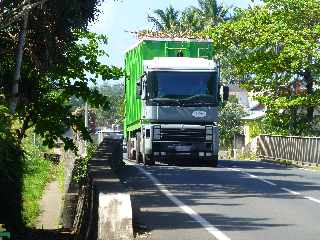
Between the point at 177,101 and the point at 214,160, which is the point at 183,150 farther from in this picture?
the point at 177,101

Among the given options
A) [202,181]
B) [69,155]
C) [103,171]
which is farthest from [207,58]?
[103,171]

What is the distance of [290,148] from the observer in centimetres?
3594

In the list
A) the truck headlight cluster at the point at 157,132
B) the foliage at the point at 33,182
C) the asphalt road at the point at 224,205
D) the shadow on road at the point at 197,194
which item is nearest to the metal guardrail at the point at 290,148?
the truck headlight cluster at the point at 157,132

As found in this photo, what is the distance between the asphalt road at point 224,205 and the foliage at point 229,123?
50.8 meters

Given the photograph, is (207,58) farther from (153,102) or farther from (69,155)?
(69,155)

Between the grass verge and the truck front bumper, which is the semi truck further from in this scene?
the grass verge

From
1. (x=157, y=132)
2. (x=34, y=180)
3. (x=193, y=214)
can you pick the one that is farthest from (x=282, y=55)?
(x=193, y=214)

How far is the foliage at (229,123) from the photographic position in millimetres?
73938

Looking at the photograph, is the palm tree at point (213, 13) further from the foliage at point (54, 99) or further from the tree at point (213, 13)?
the foliage at point (54, 99)

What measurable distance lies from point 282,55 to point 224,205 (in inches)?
1008

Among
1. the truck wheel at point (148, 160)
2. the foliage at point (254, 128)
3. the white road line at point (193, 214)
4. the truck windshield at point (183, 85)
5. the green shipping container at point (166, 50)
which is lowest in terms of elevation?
the white road line at point (193, 214)

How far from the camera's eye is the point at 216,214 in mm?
13781

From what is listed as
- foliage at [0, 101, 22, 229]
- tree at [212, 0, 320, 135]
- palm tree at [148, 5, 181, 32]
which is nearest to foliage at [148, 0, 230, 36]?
palm tree at [148, 5, 181, 32]

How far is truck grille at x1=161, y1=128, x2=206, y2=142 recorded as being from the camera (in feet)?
87.6
